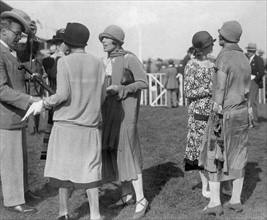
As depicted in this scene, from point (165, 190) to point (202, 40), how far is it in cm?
215

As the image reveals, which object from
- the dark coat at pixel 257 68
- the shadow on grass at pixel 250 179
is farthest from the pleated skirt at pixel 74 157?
the dark coat at pixel 257 68

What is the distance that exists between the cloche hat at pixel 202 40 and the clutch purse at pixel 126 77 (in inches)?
42.1

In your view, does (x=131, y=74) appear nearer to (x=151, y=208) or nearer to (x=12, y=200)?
(x=151, y=208)

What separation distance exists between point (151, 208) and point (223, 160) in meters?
1.08

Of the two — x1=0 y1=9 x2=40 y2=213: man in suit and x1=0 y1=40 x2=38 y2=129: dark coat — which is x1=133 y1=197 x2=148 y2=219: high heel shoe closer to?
x1=0 y1=9 x2=40 y2=213: man in suit

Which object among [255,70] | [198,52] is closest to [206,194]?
[198,52]

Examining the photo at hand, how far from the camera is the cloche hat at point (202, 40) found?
609 centimetres

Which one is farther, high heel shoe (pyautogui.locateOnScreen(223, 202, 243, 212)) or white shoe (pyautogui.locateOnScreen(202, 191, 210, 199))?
white shoe (pyautogui.locateOnScreen(202, 191, 210, 199))

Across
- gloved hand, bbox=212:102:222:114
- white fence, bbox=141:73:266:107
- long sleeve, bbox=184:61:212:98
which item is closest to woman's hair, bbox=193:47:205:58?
long sleeve, bbox=184:61:212:98

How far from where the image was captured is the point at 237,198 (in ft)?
19.0

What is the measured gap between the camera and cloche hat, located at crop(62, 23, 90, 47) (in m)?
4.84

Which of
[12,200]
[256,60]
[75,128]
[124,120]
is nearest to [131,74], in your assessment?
[124,120]

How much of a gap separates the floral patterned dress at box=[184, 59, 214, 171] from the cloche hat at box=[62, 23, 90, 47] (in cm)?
186

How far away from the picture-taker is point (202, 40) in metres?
6.10
